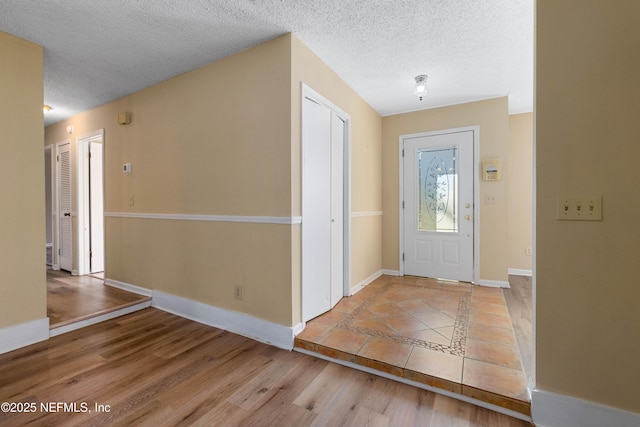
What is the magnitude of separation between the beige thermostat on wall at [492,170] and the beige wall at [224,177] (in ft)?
4.86

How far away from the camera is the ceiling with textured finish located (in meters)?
1.98

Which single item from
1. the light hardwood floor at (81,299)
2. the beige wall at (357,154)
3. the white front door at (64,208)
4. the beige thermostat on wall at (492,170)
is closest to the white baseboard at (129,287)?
the light hardwood floor at (81,299)

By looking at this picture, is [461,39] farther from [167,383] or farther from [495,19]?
[167,383]

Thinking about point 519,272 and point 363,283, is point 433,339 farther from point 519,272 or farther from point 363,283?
point 519,272

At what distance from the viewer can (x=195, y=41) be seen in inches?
94.0

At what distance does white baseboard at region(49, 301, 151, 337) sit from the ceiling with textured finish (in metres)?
2.45

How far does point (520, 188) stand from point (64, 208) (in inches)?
276

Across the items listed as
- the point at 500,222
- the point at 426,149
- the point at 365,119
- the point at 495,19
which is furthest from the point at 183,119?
the point at 500,222

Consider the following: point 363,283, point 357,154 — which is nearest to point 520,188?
point 357,154

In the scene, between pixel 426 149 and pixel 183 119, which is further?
pixel 426 149

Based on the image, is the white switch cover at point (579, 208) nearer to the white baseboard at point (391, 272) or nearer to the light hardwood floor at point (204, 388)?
the light hardwood floor at point (204, 388)

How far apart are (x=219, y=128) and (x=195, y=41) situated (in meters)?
0.71

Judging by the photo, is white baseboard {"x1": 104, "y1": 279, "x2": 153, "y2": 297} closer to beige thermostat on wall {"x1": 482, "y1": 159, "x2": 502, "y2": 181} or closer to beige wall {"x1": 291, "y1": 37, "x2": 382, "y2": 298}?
beige wall {"x1": 291, "y1": 37, "x2": 382, "y2": 298}

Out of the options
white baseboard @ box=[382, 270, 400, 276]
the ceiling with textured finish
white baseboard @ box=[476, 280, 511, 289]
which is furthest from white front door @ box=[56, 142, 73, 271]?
white baseboard @ box=[476, 280, 511, 289]
